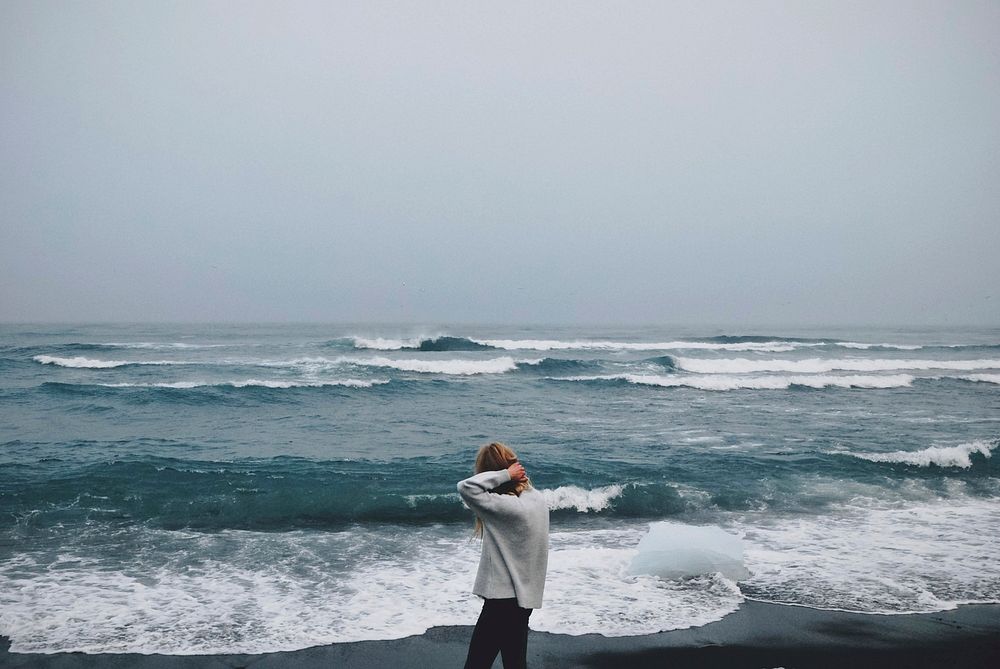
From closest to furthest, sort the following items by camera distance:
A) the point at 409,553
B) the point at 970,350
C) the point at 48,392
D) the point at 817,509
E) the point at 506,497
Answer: the point at 506,497
the point at 409,553
the point at 817,509
the point at 48,392
the point at 970,350

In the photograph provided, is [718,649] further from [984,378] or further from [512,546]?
[984,378]

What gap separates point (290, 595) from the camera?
5914 millimetres

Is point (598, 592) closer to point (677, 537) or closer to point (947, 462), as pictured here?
point (677, 537)

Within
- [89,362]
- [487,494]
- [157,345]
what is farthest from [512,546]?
[157,345]

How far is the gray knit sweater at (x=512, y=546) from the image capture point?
2.92 meters

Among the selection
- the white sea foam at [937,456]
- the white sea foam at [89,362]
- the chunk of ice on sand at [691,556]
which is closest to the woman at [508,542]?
the chunk of ice on sand at [691,556]

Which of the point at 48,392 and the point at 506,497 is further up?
the point at 506,497

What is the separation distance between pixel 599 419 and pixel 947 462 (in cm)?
767

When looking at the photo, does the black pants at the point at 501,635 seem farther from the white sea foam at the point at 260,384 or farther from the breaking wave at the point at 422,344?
the breaking wave at the point at 422,344

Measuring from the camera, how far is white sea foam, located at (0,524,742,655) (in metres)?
5.09

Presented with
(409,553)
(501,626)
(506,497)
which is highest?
(506,497)

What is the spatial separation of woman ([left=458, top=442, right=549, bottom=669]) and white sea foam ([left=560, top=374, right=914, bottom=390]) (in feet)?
72.9

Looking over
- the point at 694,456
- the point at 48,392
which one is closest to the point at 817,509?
the point at 694,456

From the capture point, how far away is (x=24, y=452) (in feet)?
38.6
